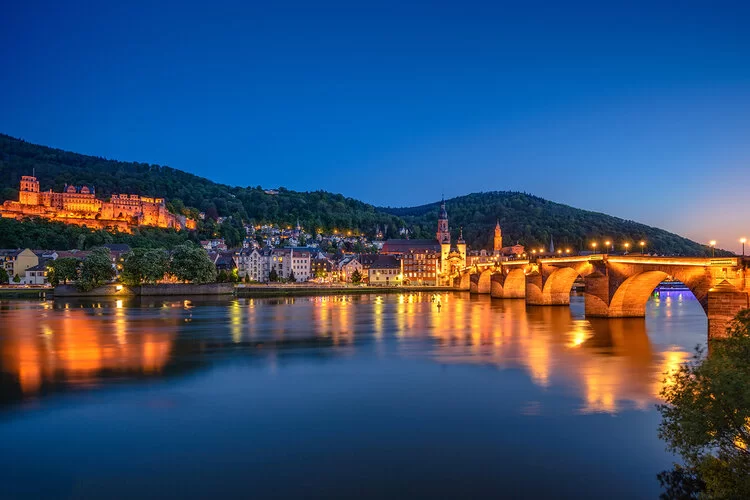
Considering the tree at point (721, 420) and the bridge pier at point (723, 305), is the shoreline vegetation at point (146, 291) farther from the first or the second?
the tree at point (721, 420)

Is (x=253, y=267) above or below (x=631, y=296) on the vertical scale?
above

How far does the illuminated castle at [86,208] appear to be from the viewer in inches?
6521

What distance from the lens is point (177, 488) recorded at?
13.2m

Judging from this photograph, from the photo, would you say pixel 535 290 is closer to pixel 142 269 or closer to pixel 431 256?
pixel 142 269

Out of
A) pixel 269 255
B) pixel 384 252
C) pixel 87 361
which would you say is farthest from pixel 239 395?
pixel 384 252

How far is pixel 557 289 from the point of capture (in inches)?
2724

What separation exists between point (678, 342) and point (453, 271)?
99693 millimetres

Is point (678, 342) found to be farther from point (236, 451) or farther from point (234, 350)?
point (236, 451)

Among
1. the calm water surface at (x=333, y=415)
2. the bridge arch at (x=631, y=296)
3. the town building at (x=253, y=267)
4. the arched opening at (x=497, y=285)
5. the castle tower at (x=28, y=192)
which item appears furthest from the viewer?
the castle tower at (x=28, y=192)

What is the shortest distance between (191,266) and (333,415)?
260ft

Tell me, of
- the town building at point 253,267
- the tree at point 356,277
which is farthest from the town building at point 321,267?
the town building at point 253,267

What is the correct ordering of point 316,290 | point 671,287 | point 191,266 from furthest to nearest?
point 671,287
point 316,290
point 191,266

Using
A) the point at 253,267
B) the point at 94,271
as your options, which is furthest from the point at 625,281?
the point at 253,267

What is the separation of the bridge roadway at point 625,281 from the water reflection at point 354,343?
1.94 meters
